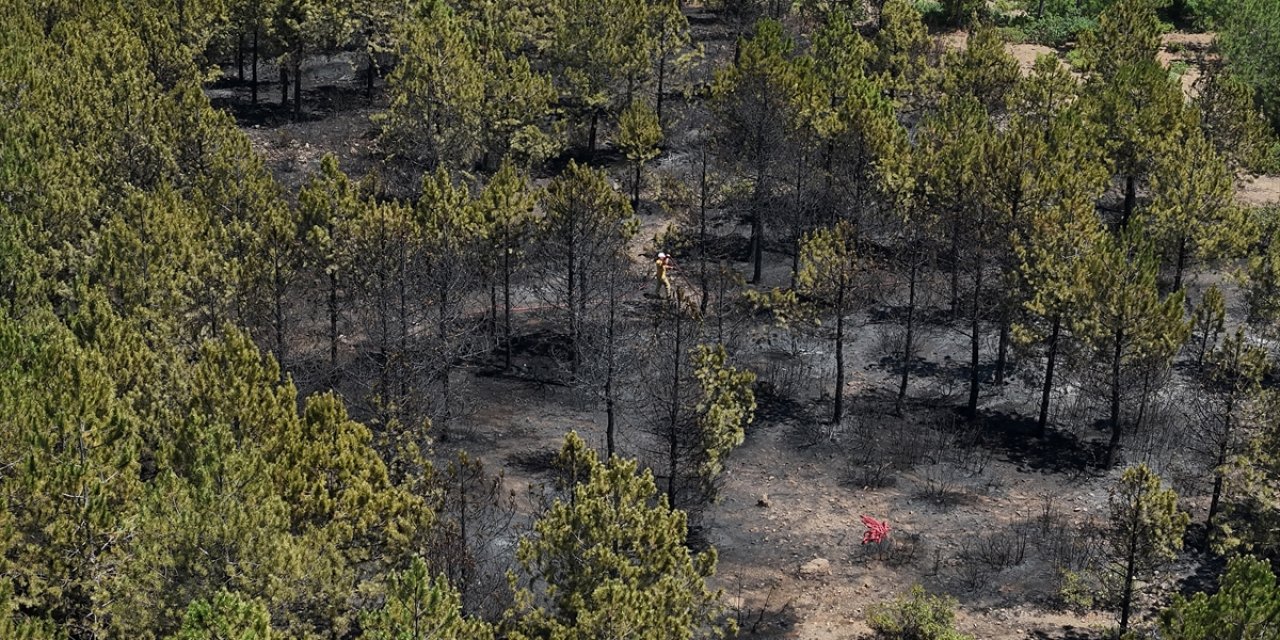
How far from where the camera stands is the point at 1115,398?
44531 mm

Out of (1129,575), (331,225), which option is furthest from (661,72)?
(1129,575)

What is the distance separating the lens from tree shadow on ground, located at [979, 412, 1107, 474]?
46.2 m

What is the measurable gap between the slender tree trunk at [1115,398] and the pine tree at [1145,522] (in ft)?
29.4

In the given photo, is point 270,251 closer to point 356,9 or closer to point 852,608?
point 852,608

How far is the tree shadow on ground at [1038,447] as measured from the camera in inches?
1818

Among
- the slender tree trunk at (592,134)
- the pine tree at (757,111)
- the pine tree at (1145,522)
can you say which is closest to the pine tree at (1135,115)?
the pine tree at (757,111)

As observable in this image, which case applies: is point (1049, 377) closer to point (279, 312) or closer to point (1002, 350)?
point (1002, 350)

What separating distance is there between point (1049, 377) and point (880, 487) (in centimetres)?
688

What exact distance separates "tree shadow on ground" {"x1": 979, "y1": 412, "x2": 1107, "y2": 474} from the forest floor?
7cm

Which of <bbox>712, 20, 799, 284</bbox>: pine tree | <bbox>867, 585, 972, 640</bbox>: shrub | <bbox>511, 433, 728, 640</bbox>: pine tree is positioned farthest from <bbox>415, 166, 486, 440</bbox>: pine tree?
<bbox>511, 433, 728, 640</bbox>: pine tree

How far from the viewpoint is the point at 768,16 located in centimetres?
7969

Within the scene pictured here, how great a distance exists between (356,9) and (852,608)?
43.3m

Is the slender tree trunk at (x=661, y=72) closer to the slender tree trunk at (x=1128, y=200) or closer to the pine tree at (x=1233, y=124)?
the slender tree trunk at (x=1128, y=200)

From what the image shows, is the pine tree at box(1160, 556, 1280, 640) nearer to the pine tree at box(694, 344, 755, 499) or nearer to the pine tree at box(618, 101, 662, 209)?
the pine tree at box(694, 344, 755, 499)
